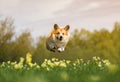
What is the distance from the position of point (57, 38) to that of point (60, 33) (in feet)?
1.40

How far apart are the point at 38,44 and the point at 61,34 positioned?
1770 cm

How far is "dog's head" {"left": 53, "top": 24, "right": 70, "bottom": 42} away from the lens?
73.4 feet

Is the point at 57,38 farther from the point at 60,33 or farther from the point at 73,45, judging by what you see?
the point at 73,45

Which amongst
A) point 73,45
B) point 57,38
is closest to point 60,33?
point 57,38

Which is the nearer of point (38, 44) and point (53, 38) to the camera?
point (53, 38)

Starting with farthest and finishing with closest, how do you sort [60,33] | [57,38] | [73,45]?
[73,45] → [57,38] → [60,33]

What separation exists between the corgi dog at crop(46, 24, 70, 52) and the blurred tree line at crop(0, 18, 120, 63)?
2955 mm

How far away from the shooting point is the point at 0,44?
37062mm

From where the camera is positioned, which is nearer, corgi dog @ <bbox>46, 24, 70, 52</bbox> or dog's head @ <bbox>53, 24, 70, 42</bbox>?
corgi dog @ <bbox>46, 24, 70, 52</bbox>

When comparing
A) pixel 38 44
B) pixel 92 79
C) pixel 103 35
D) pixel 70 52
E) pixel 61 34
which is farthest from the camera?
pixel 103 35

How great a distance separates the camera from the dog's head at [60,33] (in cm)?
2236

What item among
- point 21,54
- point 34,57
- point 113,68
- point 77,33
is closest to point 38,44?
point 21,54

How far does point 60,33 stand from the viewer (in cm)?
2231

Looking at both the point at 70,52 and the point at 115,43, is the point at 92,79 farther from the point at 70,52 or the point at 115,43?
the point at 115,43
